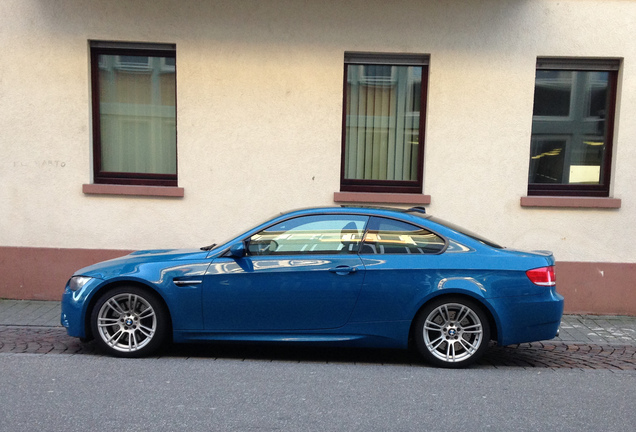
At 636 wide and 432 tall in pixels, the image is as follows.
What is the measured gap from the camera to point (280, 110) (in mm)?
7879

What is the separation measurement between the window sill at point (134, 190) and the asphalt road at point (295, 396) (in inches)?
118

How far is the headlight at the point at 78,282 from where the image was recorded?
5340 millimetres

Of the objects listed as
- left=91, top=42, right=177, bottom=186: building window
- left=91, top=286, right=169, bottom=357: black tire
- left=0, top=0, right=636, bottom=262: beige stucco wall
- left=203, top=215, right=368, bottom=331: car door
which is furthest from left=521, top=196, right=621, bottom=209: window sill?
left=91, top=286, right=169, bottom=357: black tire

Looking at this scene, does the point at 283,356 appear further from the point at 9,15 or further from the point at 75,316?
the point at 9,15

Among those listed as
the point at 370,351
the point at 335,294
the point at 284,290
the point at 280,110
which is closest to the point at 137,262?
the point at 284,290

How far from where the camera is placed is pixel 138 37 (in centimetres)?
783

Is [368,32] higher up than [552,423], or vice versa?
[368,32]

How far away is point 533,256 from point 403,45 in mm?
3837

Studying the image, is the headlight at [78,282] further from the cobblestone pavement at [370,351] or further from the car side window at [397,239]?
the car side window at [397,239]

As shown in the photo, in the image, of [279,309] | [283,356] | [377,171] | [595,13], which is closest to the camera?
[279,309]

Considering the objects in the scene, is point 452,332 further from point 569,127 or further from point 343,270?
point 569,127

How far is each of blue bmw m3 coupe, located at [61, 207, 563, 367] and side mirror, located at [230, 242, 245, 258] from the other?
1cm

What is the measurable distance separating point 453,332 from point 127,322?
10.0 feet

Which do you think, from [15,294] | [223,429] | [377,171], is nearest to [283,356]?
[223,429]
